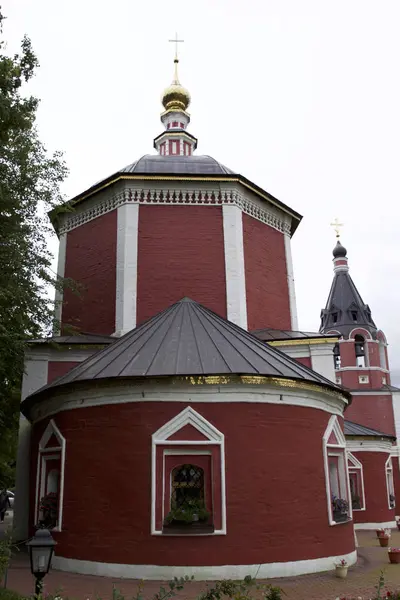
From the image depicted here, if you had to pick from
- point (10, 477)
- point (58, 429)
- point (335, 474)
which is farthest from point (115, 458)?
point (10, 477)

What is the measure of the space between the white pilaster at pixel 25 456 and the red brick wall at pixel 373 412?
677 inches

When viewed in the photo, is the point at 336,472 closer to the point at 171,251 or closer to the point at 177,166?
the point at 171,251

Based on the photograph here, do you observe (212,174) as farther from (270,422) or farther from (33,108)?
(270,422)

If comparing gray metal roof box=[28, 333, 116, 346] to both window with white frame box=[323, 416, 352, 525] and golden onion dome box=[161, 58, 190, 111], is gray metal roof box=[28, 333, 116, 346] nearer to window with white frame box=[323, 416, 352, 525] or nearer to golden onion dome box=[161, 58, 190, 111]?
window with white frame box=[323, 416, 352, 525]

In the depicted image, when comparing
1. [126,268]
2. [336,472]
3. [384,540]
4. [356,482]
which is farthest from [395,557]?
[126,268]

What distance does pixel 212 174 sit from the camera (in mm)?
15008

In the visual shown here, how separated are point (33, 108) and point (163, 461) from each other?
725 cm

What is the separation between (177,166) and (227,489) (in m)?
10.1

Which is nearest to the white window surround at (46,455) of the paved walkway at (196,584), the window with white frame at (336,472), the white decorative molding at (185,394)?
the white decorative molding at (185,394)

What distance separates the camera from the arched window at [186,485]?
927 centimetres

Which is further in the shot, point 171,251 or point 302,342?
point 171,251

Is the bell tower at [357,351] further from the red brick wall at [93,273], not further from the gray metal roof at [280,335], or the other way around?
the red brick wall at [93,273]

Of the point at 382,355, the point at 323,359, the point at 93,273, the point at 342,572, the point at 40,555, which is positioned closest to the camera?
the point at 40,555

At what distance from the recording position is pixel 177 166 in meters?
16.2
